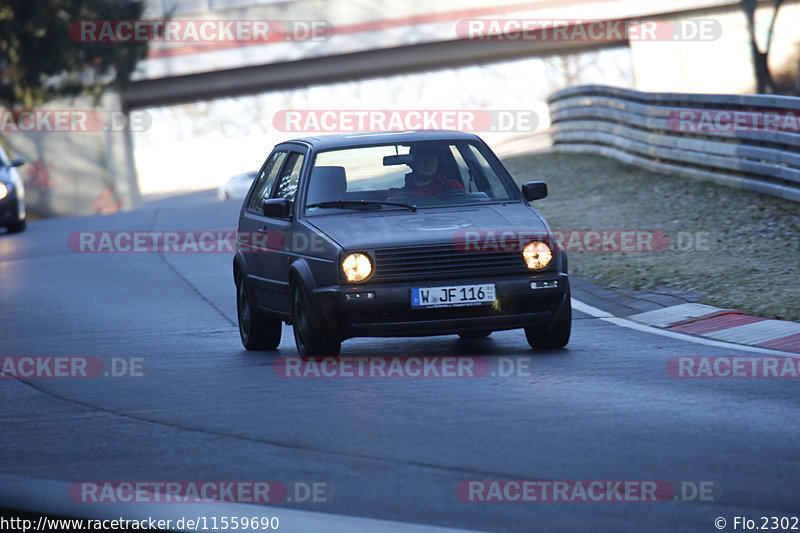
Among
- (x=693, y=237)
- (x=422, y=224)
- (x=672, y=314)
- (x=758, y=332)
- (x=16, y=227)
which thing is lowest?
(x=16, y=227)

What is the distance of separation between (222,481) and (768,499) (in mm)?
2308

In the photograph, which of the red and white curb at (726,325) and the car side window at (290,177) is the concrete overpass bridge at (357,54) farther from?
the car side window at (290,177)

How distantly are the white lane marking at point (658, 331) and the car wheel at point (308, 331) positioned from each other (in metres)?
2.76

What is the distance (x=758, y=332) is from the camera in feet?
34.2

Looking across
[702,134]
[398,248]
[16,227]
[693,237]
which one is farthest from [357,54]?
[398,248]

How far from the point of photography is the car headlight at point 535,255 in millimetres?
9297

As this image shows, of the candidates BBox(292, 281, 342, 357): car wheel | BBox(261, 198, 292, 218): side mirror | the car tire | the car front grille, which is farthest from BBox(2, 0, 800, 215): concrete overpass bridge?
the car front grille

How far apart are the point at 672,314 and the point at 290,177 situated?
352cm

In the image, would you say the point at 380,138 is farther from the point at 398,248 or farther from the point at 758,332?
the point at 758,332

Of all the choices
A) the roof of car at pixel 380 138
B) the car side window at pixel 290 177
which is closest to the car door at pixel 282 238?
the car side window at pixel 290 177

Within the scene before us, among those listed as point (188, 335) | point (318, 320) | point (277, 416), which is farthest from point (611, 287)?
point (277, 416)

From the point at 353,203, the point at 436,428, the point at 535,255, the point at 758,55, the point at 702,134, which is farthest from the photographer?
Result: the point at 758,55

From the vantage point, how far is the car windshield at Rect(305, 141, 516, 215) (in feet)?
32.9

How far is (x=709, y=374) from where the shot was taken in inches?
344
